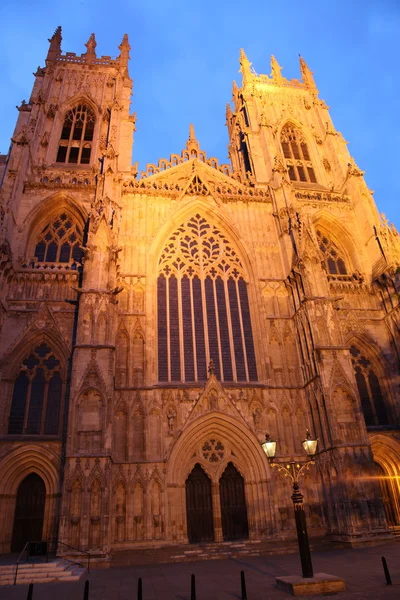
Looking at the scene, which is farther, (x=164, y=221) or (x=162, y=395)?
(x=164, y=221)

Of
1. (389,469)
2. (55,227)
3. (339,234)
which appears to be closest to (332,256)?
(339,234)

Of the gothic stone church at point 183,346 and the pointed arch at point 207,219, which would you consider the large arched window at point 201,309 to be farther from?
the pointed arch at point 207,219

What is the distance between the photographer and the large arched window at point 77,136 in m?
26.9

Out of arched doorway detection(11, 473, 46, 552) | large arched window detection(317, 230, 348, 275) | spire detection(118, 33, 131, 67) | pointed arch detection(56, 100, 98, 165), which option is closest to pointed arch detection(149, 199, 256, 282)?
large arched window detection(317, 230, 348, 275)

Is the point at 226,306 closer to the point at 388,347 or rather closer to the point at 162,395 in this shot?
the point at 162,395

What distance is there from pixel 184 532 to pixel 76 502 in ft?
14.2

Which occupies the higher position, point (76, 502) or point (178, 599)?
point (76, 502)

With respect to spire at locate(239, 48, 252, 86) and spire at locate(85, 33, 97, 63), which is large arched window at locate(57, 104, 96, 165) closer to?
spire at locate(85, 33, 97, 63)

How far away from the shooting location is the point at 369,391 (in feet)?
66.5

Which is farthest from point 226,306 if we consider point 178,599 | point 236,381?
point 178,599

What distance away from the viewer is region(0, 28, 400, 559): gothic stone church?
15859 millimetres

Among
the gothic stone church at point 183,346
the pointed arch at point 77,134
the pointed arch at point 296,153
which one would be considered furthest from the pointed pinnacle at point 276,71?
the pointed arch at point 77,134

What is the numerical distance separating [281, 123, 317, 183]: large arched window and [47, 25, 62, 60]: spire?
17611 millimetres

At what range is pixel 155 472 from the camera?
16453 mm
